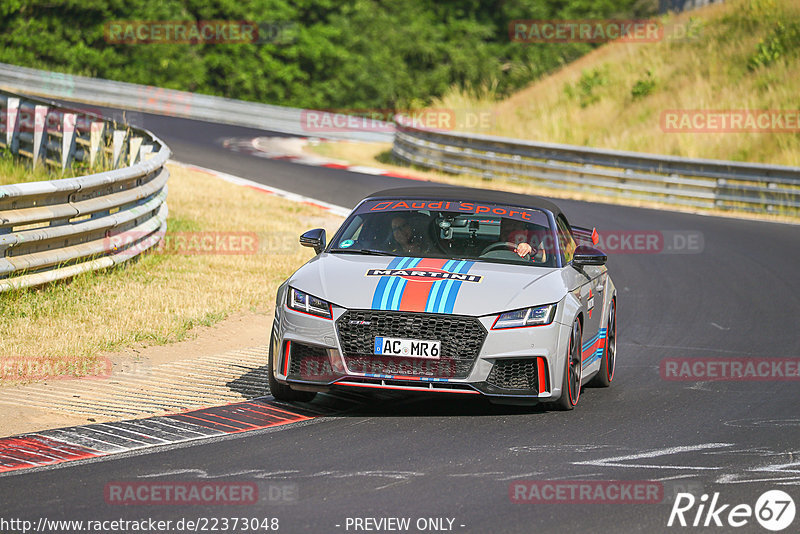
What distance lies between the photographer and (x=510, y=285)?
8.07m

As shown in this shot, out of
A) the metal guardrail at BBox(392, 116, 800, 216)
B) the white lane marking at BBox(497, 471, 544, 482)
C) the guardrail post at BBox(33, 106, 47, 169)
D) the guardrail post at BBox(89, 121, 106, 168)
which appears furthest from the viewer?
the metal guardrail at BBox(392, 116, 800, 216)

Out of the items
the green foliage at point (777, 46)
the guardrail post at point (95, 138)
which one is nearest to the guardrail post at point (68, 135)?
the guardrail post at point (95, 138)

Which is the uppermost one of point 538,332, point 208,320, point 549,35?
point 549,35

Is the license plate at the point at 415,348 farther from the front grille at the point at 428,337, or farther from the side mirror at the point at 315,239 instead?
the side mirror at the point at 315,239

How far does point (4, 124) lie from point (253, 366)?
14136 millimetres

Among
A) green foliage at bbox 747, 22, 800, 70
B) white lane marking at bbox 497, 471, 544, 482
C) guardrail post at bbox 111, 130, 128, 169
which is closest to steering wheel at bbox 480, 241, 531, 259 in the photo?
white lane marking at bbox 497, 471, 544, 482

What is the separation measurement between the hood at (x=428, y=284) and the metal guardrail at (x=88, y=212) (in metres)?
3.56

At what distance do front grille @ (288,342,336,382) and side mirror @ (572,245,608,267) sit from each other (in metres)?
2.24

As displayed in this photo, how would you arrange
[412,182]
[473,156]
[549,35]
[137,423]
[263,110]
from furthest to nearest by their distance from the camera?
[549,35] → [263,110] → [473,156] → [412,182] → [137,423]

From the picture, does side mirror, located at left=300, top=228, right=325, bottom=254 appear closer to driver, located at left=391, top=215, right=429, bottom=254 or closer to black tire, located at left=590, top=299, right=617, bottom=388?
driver, located at left=391, top=215, right=429, bottom=254

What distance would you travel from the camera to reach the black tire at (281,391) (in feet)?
26.8

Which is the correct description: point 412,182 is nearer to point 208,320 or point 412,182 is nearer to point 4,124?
point 4,124

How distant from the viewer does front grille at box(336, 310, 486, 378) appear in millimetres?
7676

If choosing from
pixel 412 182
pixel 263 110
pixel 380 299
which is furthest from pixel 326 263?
pixel 263 110
